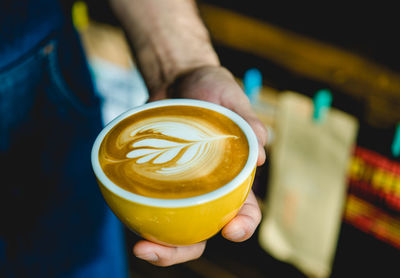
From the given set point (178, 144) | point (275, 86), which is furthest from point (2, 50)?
point (275, 86)

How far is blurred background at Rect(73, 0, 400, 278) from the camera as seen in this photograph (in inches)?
66.3

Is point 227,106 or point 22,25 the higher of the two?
point 22,25

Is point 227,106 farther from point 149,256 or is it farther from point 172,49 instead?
point 149,256

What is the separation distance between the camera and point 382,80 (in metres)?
1.69

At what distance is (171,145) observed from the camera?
102cm

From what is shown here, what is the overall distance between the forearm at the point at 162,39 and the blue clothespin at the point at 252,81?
57 centimetres

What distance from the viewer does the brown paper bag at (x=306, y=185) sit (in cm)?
197

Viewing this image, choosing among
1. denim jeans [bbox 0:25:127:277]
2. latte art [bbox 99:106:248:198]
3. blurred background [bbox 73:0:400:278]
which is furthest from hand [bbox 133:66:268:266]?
blurred background [bbox 73:0:400:278]

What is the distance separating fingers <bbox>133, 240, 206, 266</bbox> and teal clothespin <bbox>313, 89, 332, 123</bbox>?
115cm

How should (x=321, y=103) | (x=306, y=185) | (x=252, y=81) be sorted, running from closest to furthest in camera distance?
1. (x=321, y=103)
2. (x=252, y=81)
3. (x=306, y=185)

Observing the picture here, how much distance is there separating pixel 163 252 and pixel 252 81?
1.29 meters

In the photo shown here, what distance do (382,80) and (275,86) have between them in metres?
0.57

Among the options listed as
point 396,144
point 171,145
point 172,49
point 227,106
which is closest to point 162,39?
point 172,49

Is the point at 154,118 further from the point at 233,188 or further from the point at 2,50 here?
the point at 2,50
